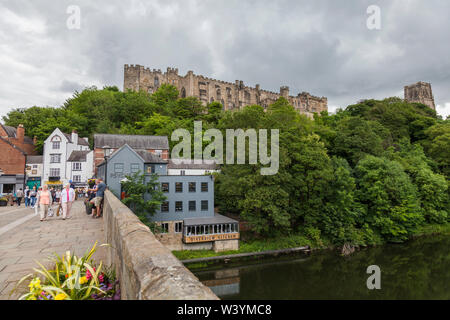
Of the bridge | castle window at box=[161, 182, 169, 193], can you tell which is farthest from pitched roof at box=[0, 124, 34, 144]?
the bridge

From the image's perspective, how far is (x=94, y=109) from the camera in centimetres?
5194

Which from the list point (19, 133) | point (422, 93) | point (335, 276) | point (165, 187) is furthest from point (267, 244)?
point (422, 93)

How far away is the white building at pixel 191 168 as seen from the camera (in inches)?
1332

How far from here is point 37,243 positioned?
6629 mm

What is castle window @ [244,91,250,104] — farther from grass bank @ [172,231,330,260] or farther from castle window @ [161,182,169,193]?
grass bank @ [172,231,330,260]

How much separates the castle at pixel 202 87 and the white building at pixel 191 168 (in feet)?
129

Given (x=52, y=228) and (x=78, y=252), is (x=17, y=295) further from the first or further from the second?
(x=52, y=228)

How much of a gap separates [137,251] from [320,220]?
30.4m

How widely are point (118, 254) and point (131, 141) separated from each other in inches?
1336

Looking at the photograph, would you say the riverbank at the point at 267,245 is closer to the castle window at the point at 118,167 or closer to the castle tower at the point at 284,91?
the castle window at the point at 118,167

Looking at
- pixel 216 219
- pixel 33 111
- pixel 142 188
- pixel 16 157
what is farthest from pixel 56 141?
pixel 216 219

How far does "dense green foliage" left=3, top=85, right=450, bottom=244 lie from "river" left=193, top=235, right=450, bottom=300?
9.98 feet

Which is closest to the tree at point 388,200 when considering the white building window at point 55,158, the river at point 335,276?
the river at point 335,276

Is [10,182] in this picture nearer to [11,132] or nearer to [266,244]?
[11,132]
